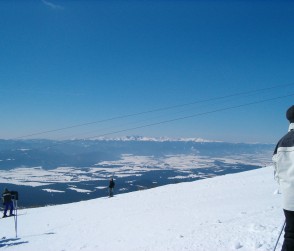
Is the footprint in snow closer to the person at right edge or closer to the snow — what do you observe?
the snow

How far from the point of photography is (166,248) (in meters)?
7.66

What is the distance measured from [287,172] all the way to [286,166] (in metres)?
0.08

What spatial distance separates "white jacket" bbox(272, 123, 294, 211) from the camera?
356cm

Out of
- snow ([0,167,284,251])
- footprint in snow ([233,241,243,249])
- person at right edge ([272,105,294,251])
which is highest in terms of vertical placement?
person at right edge ([272,105,294,251])

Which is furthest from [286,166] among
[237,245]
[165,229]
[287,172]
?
[165,229]

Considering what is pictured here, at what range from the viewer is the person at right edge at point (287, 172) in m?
3.57

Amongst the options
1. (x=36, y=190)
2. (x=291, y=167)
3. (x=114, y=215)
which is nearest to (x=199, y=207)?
(x=114, y=215)

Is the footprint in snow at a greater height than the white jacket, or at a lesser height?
lesser

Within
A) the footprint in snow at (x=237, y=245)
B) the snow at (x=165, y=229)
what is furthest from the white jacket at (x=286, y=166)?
the footprint in snow at (x=237, y=245)

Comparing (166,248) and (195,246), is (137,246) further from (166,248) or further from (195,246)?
(195,246)

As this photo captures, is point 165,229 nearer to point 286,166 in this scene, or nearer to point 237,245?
point 237,245

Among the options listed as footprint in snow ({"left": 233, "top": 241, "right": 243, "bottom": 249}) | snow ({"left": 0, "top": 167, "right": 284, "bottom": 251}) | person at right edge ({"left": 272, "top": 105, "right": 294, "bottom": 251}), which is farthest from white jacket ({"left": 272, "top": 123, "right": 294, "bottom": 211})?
footprint in snow ({"left": 233, "top": 241, "right": 243, "bottom": 249})

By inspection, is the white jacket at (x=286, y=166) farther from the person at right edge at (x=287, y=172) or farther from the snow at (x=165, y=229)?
the snow at (x=165, y=229)

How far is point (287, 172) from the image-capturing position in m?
3.60
